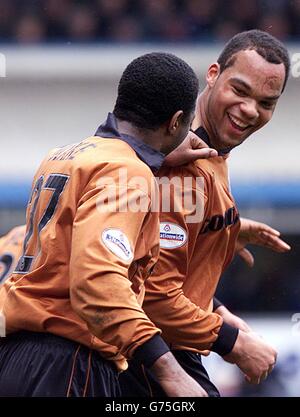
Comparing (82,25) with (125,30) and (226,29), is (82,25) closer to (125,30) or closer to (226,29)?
(125,30)

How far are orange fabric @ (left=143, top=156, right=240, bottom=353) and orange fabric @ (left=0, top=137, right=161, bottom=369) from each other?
18.6 inches

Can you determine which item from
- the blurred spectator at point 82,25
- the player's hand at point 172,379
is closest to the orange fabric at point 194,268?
the player's hand at point 172,379

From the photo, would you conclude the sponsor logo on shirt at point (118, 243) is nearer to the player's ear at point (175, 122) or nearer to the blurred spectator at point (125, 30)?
the player's ear at point (175, 122)

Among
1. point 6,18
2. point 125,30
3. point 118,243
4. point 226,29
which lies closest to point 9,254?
point 118,243

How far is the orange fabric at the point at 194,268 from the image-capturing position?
431 centimetres

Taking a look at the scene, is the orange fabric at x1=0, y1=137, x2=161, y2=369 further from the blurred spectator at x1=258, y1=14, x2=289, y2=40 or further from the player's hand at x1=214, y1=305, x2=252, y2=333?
the blurred spectator at x1=258, y1=14, x2=289, y2=40

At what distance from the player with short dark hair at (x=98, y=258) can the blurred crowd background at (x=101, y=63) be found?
7.76 meters

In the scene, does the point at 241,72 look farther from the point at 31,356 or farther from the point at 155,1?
the point at 155,1

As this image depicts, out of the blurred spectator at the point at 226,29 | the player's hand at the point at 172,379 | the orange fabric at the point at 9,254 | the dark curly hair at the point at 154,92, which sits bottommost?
the blurred spectator at the point at 226,29

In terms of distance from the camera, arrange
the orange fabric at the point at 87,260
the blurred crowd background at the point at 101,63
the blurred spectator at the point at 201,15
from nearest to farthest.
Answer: the orange fabric at the point at 87,260 → the blurred crowd background at the point at 101,63 → the blurred spectator at the point at 201,15

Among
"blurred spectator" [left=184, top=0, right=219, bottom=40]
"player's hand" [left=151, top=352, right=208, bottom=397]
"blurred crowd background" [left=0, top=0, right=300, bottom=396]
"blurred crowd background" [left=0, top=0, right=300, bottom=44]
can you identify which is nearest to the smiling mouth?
"player's hand" [left=151, top=352, right=208, bottom=397]

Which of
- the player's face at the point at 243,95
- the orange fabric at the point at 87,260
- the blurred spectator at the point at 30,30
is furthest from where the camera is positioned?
the blurred spectator at the point at 30,30

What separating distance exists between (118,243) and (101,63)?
8.73 m

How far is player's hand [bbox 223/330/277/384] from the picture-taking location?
4383 millimetres
